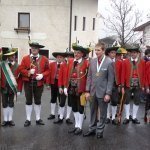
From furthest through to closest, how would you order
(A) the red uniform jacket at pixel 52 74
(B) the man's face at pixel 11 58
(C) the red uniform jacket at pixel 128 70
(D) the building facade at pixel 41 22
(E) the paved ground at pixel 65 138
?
(D) the building facade at pixel 41 22 → (A) the red uniform jacket at pixel 52 74 → (C) the red uniform jacket at pixel 128 70 → (B) the man's face at pixel 11 58 → (E) the paved ground at pixel 65 138

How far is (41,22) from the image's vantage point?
2748cm

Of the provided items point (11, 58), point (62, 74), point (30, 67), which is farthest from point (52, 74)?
point (11, 58)

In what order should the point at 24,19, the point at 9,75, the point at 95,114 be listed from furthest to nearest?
1. the point at 24,19
2. the point at 9,75
3. the point at 95,114

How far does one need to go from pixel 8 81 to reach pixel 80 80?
1716 mm

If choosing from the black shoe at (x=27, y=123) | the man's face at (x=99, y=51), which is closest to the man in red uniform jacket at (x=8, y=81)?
the black shoe at (x=27, y=123)

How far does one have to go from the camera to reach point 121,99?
9641 mm

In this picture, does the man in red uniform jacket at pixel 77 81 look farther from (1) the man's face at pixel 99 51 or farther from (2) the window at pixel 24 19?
(2) the window at pixel 24 19

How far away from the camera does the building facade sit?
89.4 ft

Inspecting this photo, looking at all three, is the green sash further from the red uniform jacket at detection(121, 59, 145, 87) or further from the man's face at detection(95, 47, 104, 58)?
the red uniform jacket at detection(121, 59, 145, 87)

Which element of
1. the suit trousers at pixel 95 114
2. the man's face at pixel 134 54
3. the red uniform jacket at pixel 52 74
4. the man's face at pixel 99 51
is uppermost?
the man's face at pixel 99 51

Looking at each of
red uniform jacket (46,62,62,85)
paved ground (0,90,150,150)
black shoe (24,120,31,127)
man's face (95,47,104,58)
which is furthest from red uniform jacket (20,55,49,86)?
man's face (95,47,104,58)

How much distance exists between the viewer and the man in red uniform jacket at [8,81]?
8.69 m

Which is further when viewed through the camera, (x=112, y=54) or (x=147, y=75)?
(x=147, y=75)

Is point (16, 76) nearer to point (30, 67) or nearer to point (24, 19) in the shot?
point (30, 67)
